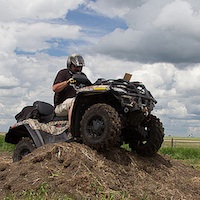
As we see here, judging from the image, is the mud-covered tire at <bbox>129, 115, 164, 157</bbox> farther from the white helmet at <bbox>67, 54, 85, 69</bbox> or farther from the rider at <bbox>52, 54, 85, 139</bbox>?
the white helmet at <bbox>67, 54, 85, 69</bbox>

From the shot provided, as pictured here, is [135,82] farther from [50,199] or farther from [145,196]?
[50,199]

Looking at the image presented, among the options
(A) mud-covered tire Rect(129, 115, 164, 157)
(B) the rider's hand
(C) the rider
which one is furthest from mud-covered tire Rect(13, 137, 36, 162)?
(A) mud-covered tire Rect(129, 115, 164, 157)

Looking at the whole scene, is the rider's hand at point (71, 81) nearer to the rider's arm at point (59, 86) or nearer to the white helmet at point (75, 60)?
the rider's arm at point (59, 86)

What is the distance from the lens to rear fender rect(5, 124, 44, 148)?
8984 millimetres

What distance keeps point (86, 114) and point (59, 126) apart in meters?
1.19

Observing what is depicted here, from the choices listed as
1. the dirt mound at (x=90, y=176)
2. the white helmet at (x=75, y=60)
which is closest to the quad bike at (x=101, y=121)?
the dirt mound at (x=90, y=176)

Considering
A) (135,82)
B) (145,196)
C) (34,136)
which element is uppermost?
(135,82)

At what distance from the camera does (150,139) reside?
8.88 metres

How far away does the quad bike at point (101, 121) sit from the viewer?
757cm

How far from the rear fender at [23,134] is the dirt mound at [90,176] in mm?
1131

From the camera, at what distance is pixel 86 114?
778cm

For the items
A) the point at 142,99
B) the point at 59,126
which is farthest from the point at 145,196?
the point at 59,126

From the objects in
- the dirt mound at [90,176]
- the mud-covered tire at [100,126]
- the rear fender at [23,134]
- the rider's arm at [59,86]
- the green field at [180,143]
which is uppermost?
the rider's arm at [59,86]

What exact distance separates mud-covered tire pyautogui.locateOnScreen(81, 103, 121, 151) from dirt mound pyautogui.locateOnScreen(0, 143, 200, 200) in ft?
0.60
